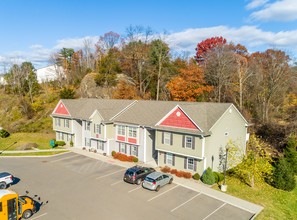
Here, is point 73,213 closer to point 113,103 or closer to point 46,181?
point 46,181

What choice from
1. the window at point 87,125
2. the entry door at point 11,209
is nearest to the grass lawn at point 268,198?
the entry door at point 11,209

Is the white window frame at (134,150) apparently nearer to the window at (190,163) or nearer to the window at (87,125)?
the window at (190,163)

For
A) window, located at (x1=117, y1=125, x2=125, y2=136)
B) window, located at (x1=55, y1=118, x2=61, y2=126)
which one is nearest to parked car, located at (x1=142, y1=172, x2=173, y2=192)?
window, located at (x1=117, y1=125, x2=125, y2=136)

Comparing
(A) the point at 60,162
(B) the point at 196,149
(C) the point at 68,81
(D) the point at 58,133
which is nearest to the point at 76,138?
(D) the point at 58,133

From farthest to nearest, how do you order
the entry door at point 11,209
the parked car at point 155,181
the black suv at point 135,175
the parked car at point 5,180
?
the black suv at point 135,175 → the parked car at point 5,180 → the parked car at point 155,181 → the entry door at point 11,209

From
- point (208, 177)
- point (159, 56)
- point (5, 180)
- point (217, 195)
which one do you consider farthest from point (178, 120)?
point (159, 56)
